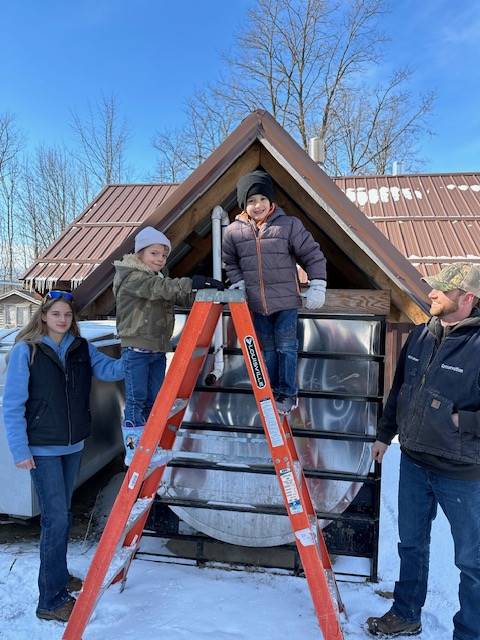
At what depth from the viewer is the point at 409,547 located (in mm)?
2734

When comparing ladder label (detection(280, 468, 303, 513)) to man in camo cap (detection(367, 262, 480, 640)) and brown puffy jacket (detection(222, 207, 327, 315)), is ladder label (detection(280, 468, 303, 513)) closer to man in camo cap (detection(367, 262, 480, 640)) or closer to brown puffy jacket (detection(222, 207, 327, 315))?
man in camo cap (detection(367, 262, 480, 640))

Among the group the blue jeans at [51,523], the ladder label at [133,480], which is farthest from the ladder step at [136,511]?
the blue jeans at [51,523]

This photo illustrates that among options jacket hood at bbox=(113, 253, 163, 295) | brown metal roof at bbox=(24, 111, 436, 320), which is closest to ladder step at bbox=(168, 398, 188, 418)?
jacket hood at bbox=(113, 253, 163, 295)

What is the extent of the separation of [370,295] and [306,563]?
1.89 m

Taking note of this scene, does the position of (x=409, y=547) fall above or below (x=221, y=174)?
below

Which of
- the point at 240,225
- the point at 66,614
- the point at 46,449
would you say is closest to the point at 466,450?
the point at 240,225

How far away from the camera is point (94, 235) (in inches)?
342

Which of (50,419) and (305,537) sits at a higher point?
(50,419)

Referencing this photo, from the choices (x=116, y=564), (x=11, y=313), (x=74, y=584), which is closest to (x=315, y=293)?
(x=116, y=564)

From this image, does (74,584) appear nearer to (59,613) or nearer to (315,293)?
(59,613)

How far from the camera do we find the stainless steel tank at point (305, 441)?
3.70m

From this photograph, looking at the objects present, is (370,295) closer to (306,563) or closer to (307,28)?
(306,563)

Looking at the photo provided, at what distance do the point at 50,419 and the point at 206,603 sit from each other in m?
1.72

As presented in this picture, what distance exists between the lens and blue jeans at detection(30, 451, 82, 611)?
2791mm
